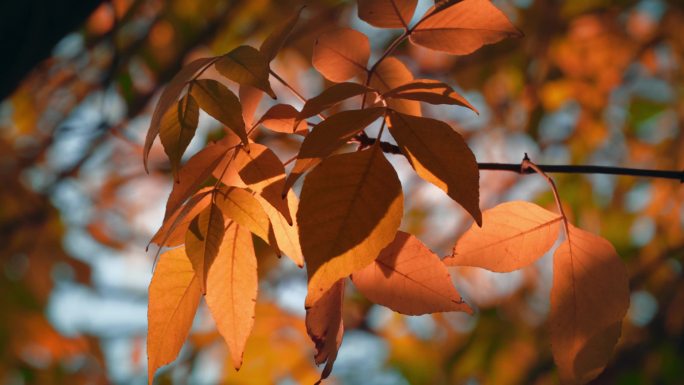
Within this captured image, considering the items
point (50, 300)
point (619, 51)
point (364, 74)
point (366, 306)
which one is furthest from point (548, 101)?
point (50, 300)

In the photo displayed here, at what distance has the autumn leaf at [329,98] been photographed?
1.39 feet

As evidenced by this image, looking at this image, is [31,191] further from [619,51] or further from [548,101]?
[619,51]

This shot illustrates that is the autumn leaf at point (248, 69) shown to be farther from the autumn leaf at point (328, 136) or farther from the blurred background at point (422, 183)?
the blurred background at point (422, 183)

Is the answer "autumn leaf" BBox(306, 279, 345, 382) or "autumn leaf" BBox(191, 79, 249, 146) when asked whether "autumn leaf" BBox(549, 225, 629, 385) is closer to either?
"autumn leaf" BBox(306, 279, 345, 382)

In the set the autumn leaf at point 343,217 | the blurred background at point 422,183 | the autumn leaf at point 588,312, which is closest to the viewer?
the autumn leaf at point 343,217

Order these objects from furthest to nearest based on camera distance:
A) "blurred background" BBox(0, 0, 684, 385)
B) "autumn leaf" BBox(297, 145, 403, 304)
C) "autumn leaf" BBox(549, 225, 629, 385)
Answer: "blurred background" BBox(0, 0, 684, 385)
"autumn leaf" BBox(549, 225, 629, 385)
"autumn leaf" BBox(297, 145, 403, 304)

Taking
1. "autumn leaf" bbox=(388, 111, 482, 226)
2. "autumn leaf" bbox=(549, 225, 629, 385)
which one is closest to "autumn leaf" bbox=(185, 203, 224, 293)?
"autumn leaf" bbox=(388, 111, 482, 226)

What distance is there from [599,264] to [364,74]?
0.88 feet

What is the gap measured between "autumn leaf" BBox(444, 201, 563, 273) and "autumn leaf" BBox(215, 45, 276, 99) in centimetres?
21

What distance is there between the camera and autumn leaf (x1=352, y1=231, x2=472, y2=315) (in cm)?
49

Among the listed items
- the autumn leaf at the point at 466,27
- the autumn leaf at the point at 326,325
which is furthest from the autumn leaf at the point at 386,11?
the autumn leaf at the point at 326,325

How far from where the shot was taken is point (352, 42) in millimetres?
575

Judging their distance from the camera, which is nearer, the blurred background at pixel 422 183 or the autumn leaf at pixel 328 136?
the autumn leaf at pixel 328 136

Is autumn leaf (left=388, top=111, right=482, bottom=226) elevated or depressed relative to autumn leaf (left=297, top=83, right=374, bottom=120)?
depressed
